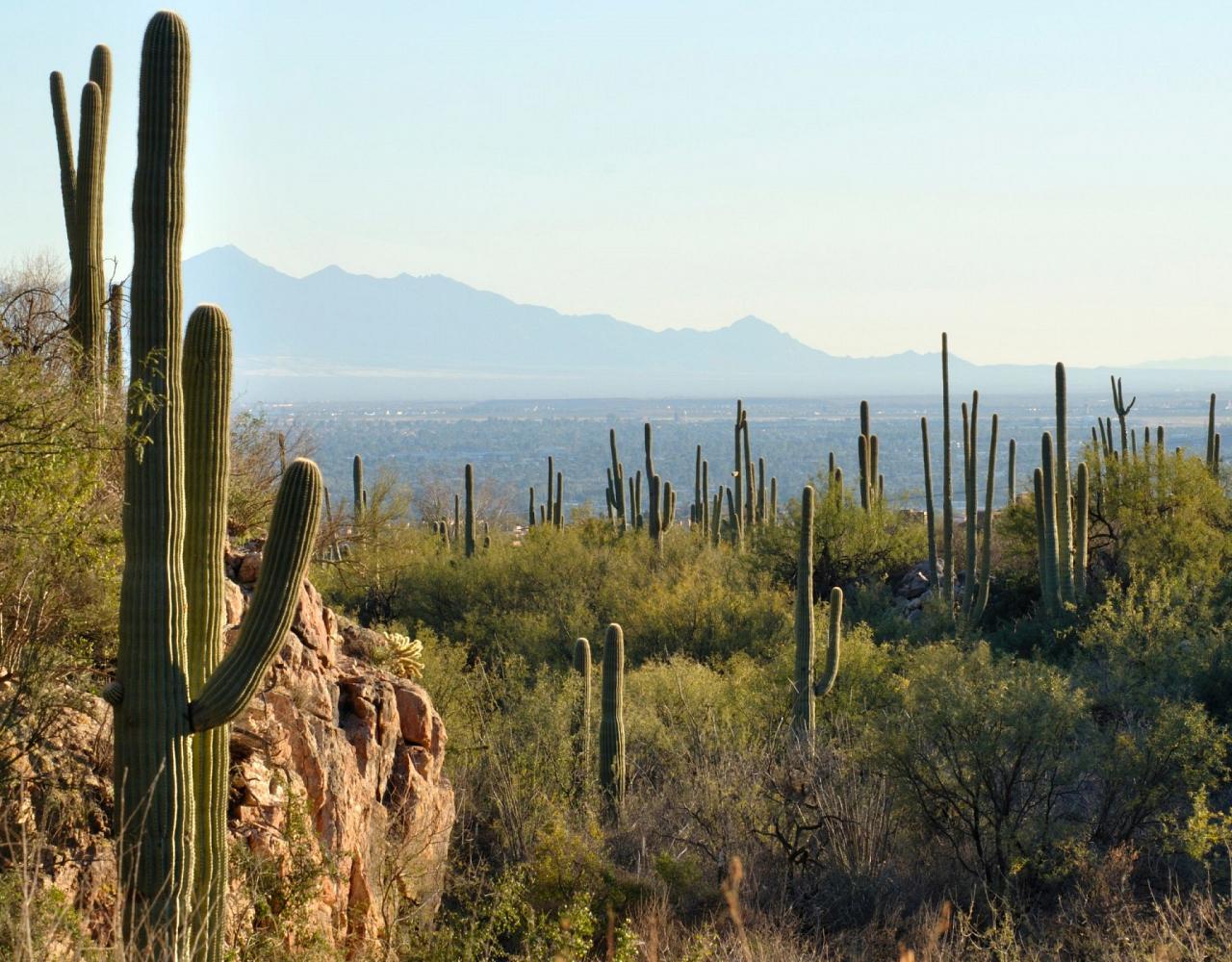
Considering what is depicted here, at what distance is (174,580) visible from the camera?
6410 mm

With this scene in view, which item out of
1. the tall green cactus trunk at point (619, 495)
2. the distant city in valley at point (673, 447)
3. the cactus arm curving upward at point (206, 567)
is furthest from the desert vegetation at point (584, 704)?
the distant city in valley at point (673, 447)

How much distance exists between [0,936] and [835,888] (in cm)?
731

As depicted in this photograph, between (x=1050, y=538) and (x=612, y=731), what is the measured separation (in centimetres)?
990

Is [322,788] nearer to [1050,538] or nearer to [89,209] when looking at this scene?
[89,209]

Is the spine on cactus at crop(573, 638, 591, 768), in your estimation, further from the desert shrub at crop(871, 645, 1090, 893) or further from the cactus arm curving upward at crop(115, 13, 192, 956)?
the cactus arm curving upward at crop(115, 13, 192, 956)

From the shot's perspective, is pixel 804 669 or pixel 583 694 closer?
pixel 583 694

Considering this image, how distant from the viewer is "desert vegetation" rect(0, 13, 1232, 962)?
647 centimetres

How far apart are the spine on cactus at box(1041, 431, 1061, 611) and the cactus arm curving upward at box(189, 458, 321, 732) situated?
52.1 ft

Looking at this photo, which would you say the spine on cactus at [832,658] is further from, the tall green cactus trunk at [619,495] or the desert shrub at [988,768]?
the tall green cactus trunk at [619,495]

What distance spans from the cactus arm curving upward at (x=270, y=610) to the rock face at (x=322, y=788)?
913mm

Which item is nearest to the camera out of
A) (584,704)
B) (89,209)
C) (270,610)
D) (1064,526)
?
(270,610)

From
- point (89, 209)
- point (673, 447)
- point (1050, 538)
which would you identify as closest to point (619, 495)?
point (1050, 538)

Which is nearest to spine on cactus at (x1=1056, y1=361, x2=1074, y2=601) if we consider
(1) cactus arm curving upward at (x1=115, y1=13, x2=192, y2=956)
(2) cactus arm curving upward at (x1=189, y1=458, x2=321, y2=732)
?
→ (2) cactus arm curving upward at (x1=189, y1=458, x2=321, y2=732)

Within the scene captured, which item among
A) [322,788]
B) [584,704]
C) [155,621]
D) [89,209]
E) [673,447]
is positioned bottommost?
[673,447]
